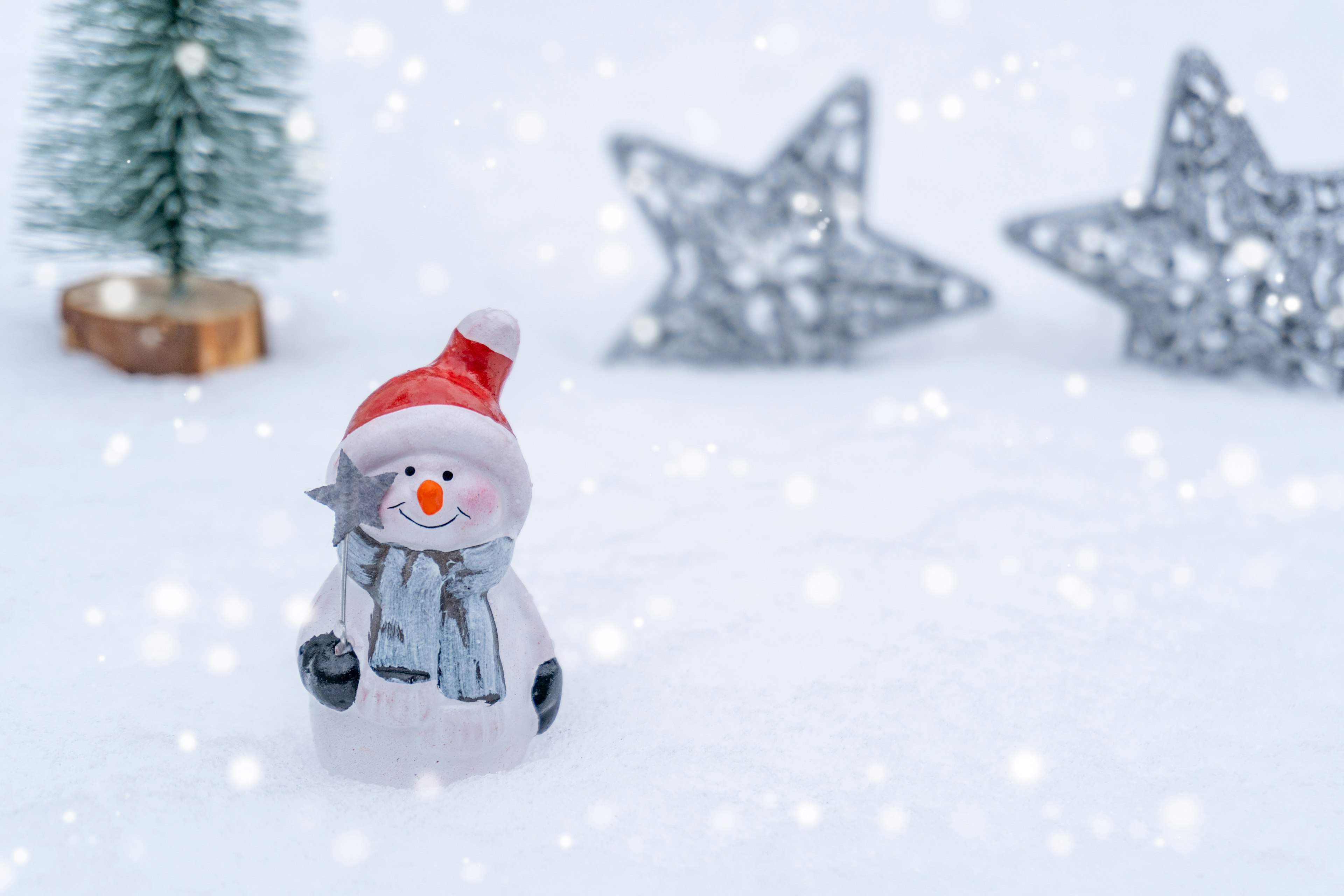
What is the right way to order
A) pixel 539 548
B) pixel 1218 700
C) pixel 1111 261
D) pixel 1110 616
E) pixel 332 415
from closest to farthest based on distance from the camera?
pixel 1218 700
pixel 1110 616
pixel 539 548
pixel 332 415
pixel 1111 261

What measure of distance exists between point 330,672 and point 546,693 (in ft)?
0.96

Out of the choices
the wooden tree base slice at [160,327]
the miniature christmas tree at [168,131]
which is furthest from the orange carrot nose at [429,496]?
the miniature christmas tree at [168,131]

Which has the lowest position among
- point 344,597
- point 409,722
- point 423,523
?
point 409,722

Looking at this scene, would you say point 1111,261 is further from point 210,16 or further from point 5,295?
point 5,295

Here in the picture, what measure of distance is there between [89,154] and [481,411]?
206 cm

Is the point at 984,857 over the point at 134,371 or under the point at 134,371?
over

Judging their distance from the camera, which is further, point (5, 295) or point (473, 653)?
point (5, 295)

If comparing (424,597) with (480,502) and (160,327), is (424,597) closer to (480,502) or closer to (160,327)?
(480,502)

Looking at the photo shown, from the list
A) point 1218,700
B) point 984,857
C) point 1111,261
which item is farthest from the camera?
point 1111,261

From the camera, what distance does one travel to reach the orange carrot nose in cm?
147

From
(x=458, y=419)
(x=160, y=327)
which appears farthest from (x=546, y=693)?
(x=160, y=327)

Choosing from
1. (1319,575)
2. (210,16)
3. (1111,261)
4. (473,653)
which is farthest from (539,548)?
(1111,261)

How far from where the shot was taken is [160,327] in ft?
9.81

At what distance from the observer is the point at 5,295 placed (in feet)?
11.1
